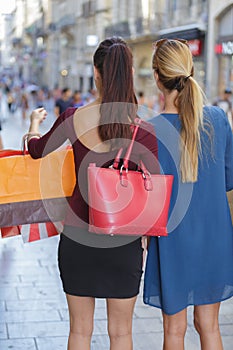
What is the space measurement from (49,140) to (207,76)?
21.8 m

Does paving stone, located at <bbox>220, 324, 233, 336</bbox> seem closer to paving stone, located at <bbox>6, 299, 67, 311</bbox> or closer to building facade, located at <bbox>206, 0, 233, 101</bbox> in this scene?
paving stone, located at <bbox>6, 299, 67, 311</bbox>

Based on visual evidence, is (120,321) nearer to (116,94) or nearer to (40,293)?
(116,94)

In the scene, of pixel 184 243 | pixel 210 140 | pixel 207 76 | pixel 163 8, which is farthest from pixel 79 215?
pixel 163 8

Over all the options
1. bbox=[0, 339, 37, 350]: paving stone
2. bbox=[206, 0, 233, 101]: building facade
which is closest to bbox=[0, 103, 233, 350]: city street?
bbox=[0, 339, 37, 350]: paving stone

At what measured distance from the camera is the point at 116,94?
9.32 ft

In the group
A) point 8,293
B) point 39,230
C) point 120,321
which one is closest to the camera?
point 120,321

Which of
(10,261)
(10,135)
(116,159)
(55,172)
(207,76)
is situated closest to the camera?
(116,159)

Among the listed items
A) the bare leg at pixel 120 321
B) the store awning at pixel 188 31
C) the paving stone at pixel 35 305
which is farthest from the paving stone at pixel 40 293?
the store awning at pixel 188 31

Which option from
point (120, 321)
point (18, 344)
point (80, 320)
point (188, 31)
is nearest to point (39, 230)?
point (80, 320)

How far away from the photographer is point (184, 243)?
302 cm

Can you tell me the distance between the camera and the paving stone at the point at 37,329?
4.29m

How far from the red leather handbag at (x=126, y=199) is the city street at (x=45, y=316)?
156 cm

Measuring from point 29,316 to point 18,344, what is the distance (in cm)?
53

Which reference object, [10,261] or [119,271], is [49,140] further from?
[10,261]
